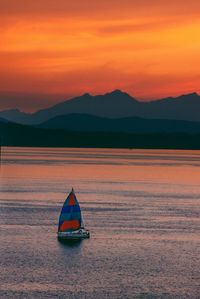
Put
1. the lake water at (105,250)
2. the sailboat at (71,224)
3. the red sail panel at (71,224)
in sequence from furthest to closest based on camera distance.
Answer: the red sail panel at (71,224), the sailboat at (71,224), the lake water at (105,250)

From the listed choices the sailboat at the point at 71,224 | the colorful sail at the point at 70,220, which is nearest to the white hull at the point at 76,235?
the sailboat at the point at 71,224

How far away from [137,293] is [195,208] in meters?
55.5

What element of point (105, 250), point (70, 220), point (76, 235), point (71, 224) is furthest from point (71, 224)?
point (105, 250)

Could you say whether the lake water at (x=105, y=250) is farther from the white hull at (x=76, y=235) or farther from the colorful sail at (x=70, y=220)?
the colorful sail at (x=70, y=220)

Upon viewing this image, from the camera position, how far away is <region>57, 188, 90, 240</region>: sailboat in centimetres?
7319

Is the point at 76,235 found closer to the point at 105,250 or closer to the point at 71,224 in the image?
the point at 71,224


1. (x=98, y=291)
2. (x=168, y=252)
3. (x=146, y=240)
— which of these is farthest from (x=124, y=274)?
(x=146, y=240)

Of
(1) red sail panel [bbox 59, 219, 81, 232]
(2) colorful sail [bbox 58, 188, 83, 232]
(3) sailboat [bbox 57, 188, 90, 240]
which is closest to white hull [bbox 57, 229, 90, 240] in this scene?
(3) sailboat [bbox 57, 188, 90, 240]

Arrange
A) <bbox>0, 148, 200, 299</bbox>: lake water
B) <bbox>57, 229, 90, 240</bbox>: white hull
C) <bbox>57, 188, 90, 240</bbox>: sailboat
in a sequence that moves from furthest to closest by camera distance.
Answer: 1. <bbox>57, 188, 90, 240</bbox>: sailboat
2. <bbox>57, 229, 90, 240</bbox>: white hull
3. <bbox>0, 148, 200, 299</bbox>: lake water

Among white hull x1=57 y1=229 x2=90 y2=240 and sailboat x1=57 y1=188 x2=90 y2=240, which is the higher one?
sailboat x1=57 y1=188 x2=90 y2=240

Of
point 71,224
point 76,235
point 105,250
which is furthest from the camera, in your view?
point 71,224

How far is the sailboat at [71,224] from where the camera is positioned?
73188mm

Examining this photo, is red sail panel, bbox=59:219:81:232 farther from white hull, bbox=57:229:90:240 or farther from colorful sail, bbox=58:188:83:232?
white hull, bbox=57:229:90:240

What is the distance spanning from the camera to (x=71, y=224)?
7500cm
